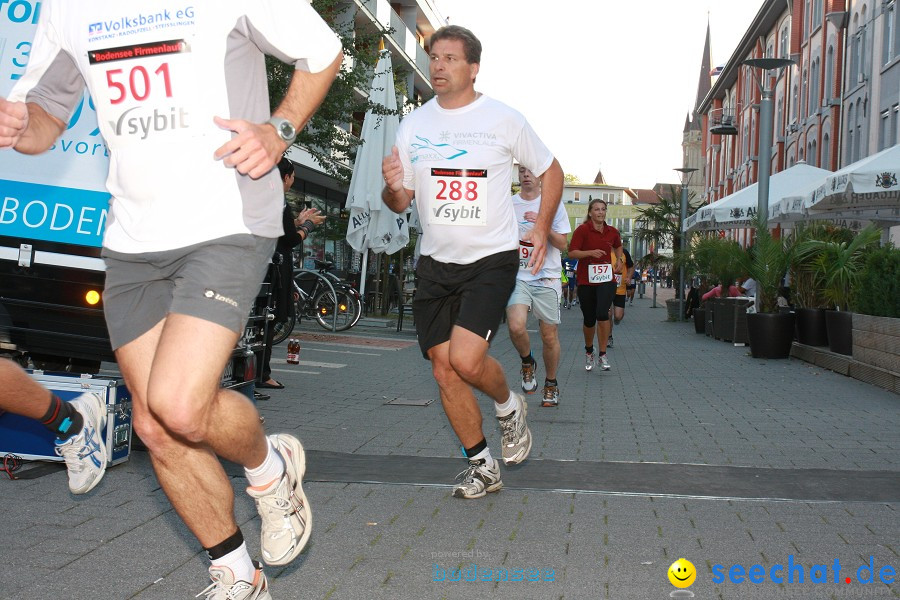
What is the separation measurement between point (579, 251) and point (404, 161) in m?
6.36

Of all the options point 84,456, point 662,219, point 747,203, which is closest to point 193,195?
point 84,456

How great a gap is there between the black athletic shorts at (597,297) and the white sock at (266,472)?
28.7ft

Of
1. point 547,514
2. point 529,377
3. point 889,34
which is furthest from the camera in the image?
point 889,34

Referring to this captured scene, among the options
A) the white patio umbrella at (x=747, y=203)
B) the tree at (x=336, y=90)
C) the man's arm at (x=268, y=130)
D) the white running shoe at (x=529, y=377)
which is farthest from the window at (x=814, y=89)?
the man's arm at (x=268, y=130)

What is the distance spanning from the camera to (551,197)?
5516mm

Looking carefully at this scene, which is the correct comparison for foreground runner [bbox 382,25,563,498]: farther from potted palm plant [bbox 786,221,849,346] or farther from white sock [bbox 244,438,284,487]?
potted palm plant [bbox 786,221,849,346]

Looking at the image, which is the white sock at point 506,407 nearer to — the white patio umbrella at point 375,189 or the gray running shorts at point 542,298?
the gray running shorts at point 542,298

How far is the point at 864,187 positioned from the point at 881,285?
272 centimetres

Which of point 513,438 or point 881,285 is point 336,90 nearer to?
point 881,285

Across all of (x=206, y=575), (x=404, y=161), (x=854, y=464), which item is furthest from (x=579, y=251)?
(x=206, y=575)

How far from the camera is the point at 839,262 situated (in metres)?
14.4

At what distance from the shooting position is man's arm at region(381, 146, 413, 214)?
17.4 feet

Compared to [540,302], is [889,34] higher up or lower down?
higher up

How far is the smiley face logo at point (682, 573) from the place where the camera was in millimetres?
3799
